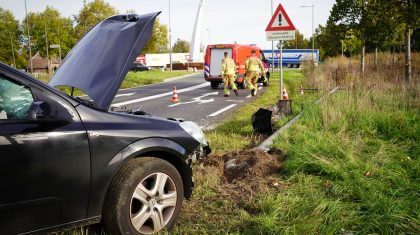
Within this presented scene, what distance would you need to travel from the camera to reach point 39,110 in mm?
2244

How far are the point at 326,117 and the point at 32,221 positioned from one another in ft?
16.8

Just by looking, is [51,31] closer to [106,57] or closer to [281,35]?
[281,35]

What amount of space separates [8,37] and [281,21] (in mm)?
48619

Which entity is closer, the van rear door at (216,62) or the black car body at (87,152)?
the black car body at (87,152)

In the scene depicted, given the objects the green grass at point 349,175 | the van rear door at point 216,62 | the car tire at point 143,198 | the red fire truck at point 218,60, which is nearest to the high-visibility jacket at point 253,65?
the red fire truck at point 218,60

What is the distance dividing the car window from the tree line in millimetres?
42811

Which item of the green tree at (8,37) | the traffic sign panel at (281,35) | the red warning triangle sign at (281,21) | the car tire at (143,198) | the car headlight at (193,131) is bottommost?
the car tire at (143,198)

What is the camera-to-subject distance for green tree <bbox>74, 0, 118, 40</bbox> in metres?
43.0

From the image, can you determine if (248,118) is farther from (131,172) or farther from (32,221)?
(32,221)

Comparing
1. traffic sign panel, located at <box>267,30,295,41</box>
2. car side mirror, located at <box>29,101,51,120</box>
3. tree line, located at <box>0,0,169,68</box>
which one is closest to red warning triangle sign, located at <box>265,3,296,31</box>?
traffic sign panel, located at <box>267,30,295,41</box>

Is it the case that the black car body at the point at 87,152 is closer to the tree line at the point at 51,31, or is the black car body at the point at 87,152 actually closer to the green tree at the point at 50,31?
the tree line at the point at 51,31

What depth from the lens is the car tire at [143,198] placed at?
2.64 metres

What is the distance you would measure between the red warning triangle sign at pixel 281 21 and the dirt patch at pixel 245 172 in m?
5.32

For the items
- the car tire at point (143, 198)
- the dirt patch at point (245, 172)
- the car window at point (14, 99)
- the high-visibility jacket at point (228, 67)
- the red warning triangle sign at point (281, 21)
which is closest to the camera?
the car window at point (14, 99)
